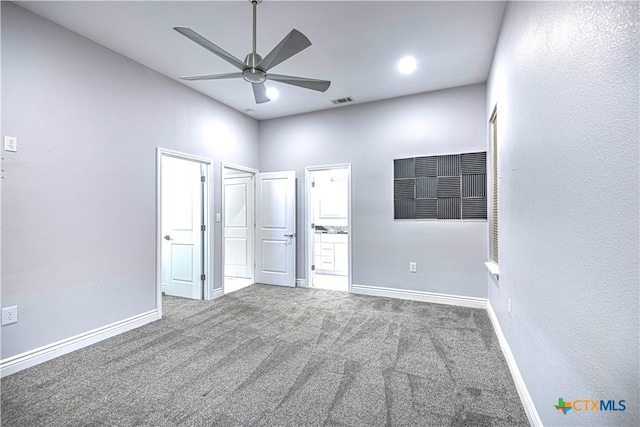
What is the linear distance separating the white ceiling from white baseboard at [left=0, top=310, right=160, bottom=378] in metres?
2.81

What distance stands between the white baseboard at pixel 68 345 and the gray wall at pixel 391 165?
8.18ft

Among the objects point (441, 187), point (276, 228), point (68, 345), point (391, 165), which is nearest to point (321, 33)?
point (391, 165)

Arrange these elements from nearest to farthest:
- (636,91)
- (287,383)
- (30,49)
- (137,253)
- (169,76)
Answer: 1. (636,91)
2. (287,383)
3. (30,49)
4. (137,253)
5. (169,76)

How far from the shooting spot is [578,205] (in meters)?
1.11

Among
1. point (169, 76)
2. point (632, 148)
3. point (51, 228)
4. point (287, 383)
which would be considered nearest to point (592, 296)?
point (632, 148)

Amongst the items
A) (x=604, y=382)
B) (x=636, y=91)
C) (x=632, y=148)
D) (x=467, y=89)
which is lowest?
(x=604, y=382)

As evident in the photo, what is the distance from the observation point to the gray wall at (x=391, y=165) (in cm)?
389

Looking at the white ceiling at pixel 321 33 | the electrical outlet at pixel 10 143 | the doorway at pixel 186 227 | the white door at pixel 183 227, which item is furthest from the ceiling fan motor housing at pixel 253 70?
the white door at pixel 183 227

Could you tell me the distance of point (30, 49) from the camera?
2.42 metres

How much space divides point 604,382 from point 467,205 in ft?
10.5

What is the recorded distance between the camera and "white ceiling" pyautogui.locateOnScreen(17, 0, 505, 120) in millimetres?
2412

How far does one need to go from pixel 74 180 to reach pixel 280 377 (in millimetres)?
2558

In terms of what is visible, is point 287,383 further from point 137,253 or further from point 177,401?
point 137,253

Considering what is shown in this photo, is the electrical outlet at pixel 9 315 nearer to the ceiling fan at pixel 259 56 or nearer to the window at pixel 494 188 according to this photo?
the ceiling fan at pixel 259 56
